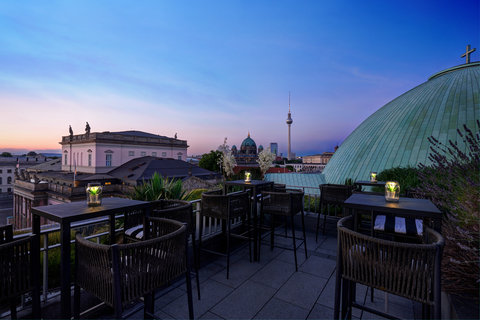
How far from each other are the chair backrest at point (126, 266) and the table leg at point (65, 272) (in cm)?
15

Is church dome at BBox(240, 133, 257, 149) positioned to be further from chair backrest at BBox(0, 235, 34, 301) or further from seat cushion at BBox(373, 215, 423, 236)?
chair backrest at BBox(0, 235, 34, 301)

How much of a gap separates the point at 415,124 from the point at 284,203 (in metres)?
12.6

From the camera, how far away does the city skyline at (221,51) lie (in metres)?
8.04

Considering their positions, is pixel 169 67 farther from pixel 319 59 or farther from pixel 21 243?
pixel 21 243

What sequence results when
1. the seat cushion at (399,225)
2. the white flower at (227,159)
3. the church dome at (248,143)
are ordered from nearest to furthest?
the seat cushion at (399,225)
the white flower at (227,159)
the church dome at (248,143)

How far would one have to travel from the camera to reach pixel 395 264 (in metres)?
1.45

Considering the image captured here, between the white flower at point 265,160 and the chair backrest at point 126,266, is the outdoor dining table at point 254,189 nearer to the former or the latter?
the chair backrest at point 126,266

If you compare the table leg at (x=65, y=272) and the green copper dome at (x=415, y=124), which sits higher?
the green copper dome at (x=415, y=124)

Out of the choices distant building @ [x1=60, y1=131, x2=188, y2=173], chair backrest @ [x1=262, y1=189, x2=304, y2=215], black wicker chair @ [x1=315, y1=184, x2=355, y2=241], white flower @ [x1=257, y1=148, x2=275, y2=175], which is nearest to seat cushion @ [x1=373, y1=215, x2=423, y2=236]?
chair backrest @ [x1=262, y1=189, x2=304, y2=215]

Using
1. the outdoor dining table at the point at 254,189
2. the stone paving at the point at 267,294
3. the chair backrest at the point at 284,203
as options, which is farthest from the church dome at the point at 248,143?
the stone paving at the point at 267,294

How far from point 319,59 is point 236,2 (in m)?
12.7

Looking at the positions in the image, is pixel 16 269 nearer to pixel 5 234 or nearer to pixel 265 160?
pixel 5 234

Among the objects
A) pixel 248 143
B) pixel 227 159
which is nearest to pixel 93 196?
pixel 227 159

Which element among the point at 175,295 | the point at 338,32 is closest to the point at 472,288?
the point at 175,295
